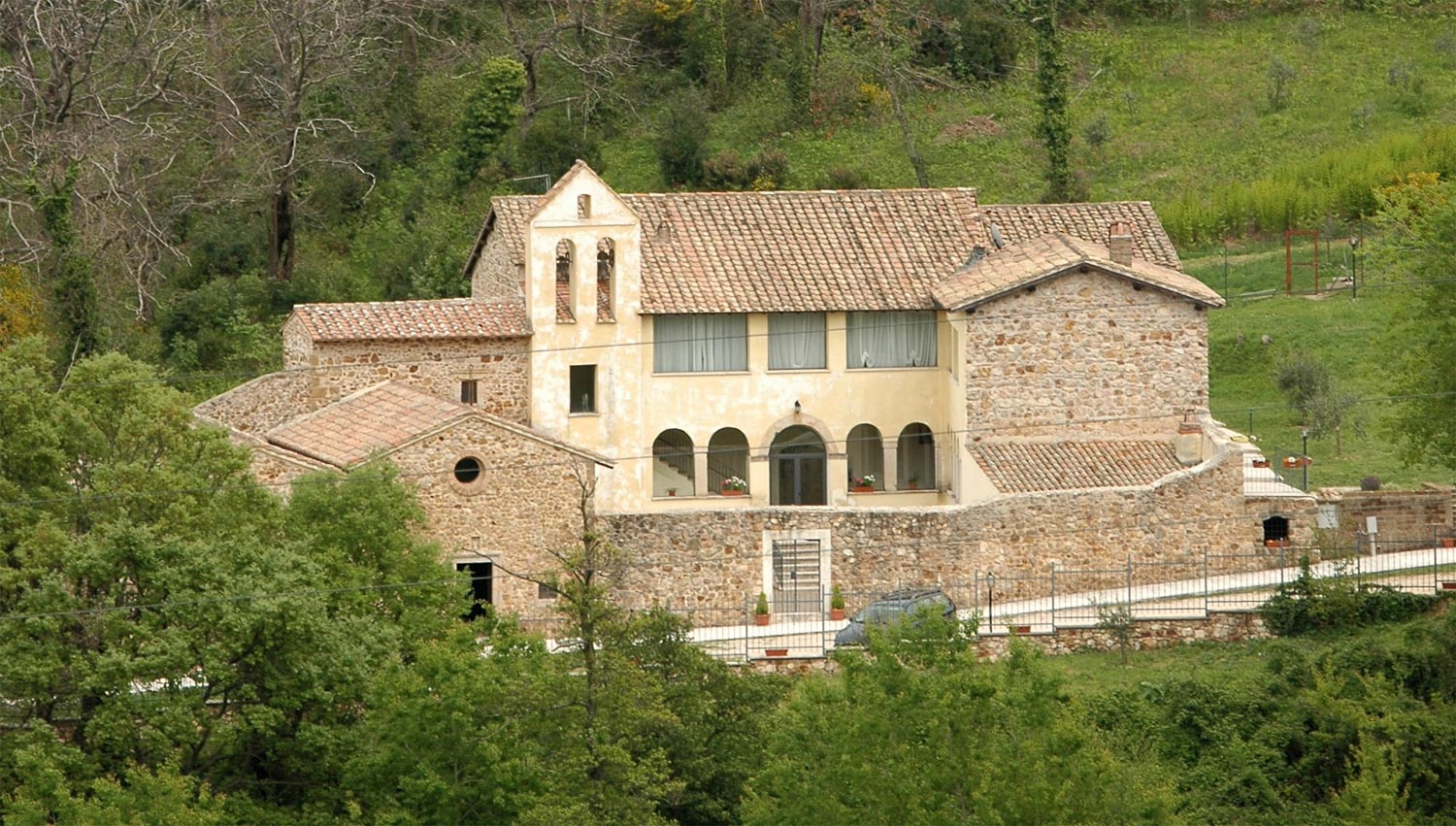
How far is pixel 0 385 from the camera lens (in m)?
43.7

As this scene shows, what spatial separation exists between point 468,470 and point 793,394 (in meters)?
7.60

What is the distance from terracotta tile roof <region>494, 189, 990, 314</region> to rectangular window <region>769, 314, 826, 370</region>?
533mm

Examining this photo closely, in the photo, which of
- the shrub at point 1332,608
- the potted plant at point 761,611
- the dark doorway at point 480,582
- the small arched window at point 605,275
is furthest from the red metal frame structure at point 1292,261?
the dark doorway at point 480,582

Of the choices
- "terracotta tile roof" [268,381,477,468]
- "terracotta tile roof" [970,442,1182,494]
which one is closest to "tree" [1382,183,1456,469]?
"terracotta tile roof" [970,442,1182,494]

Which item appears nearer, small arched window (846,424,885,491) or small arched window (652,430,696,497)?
small arched window (652,430,696,497)

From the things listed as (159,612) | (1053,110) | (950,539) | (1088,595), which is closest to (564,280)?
(950,539)

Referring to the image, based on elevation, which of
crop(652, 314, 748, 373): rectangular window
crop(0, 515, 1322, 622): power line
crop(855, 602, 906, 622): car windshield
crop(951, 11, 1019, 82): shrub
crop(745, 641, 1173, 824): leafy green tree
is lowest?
crop(745, 641, 1173, 824): leafy green tree

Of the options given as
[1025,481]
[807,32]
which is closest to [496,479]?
[1025,481]

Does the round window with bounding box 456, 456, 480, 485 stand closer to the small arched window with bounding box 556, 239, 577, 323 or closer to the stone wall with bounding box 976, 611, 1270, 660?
the small arched window with bounding box 556, 239, 577, 323

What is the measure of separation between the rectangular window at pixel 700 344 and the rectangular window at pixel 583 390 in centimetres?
121

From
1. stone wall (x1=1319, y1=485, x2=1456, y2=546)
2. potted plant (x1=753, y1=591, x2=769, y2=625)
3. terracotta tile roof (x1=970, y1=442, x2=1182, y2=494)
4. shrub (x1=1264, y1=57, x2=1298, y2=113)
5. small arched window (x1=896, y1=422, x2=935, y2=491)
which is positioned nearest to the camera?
potted plant (x1=753, y1=591, x2=769, y2=625)

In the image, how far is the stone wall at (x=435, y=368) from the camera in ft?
170

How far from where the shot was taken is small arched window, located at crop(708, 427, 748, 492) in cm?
5444

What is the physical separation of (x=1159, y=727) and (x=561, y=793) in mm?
10572
